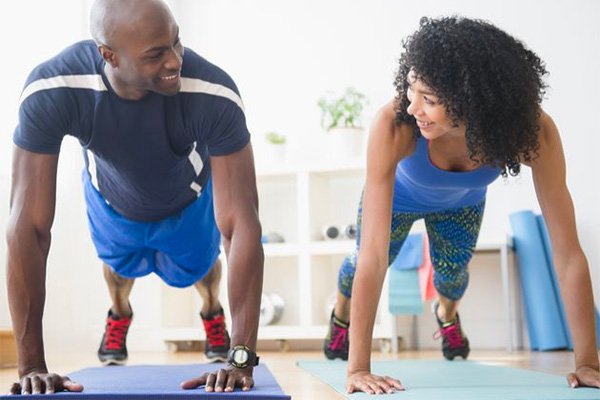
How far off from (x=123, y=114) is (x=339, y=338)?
155 cm

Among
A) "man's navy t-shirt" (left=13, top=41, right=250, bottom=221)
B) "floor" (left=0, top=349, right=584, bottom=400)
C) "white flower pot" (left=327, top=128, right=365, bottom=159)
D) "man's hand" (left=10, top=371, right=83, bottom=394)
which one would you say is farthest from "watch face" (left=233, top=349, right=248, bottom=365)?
"white flower pot" (left=327, top=128, right=365, bottom=159)

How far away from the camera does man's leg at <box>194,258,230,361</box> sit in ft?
10.6

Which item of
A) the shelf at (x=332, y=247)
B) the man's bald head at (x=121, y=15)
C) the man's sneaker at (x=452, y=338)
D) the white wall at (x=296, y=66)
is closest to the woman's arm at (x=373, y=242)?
the man's bald head at (x=121, y=15)

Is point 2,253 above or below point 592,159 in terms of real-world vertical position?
below

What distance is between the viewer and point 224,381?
1.91m

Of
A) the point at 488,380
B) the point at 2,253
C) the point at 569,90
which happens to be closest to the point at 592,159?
the point at 569,90

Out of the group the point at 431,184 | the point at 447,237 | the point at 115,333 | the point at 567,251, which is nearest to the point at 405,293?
the point at 447,237

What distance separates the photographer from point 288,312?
5.07 metres

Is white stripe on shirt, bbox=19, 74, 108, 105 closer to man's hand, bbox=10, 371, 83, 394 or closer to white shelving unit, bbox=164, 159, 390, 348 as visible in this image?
man's hand, bbox=10, 371, 83, 394

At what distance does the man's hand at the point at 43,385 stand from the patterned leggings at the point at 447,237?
3.84 feet

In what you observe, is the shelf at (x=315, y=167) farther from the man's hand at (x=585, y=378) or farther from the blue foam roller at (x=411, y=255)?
the man's hand at (x=585, y=378)

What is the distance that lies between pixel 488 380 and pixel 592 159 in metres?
2.66

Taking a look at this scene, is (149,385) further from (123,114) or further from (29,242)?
(123,114)

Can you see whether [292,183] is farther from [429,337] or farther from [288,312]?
[429,337]
